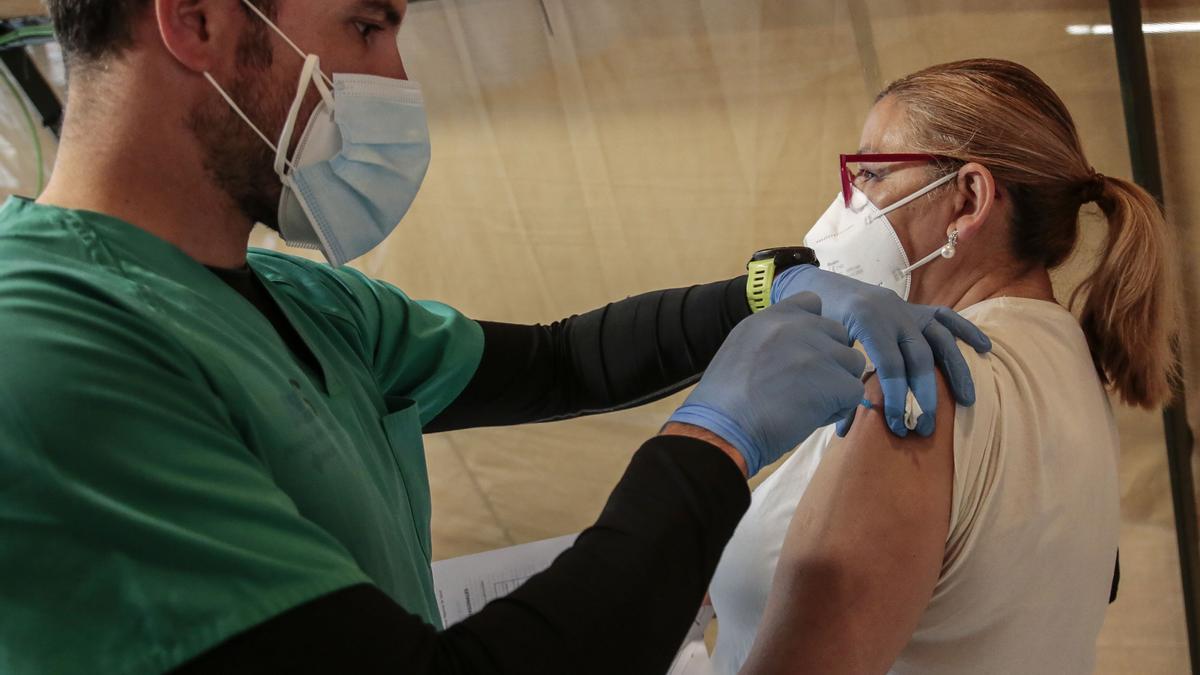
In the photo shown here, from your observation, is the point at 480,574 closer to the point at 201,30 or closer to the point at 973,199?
the point at 973,199

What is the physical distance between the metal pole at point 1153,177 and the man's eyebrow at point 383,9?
1589mm

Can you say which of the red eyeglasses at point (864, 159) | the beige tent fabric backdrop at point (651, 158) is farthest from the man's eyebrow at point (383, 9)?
the beige tent fabric backdrop at point (651, 158)

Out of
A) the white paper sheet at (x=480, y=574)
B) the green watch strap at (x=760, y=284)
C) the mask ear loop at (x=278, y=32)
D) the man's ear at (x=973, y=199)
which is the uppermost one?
the mask ear loop at (x=278, y=32)

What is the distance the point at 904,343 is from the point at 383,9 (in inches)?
28.3

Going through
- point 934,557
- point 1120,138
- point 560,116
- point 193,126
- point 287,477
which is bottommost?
point 934,557

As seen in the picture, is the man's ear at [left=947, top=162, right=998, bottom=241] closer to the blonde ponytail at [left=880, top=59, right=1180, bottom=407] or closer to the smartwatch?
the blonde ponytail at [left=880, top=59, right=1180, bottom=407]

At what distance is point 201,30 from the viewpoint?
87cm

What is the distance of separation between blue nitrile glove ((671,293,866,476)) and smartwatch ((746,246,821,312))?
0.25 m

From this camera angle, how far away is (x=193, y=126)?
0.88 metres

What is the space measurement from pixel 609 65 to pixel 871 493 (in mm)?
1409

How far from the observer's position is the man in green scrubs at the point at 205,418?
60 centimetres

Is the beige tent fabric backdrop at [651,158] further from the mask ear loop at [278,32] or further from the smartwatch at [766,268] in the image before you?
the mask ear loop at [278,32]

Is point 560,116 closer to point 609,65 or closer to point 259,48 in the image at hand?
point 609,65

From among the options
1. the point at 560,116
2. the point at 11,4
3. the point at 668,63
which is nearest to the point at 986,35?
the point at 668,63
